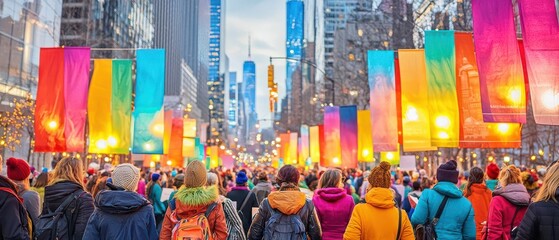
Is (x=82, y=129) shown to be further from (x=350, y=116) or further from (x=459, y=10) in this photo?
(x=459, y=10)

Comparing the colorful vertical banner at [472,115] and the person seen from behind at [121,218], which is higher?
the colorful vertical banner at [472,115]

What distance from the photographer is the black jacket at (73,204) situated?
6.70m

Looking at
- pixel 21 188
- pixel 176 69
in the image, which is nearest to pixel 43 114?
pixel 21 188

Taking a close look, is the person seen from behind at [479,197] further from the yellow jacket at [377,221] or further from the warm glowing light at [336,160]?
the warm glowing light at [336,160]

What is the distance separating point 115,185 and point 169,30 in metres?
179

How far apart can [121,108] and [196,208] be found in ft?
39.7

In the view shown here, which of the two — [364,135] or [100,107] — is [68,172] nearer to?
[100,107]

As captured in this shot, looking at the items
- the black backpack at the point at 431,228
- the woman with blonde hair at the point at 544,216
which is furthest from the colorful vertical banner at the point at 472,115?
the woman with blonde hair at the point at 544,216

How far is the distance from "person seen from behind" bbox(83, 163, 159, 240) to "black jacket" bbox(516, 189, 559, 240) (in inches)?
143

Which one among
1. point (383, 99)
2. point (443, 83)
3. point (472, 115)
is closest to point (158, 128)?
point (383, 99)

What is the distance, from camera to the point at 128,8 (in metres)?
99.6

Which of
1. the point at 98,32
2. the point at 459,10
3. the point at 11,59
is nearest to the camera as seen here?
the point at 459,10

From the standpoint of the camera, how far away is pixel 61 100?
55.4ft

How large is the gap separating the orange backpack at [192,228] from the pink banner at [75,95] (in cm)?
1161
